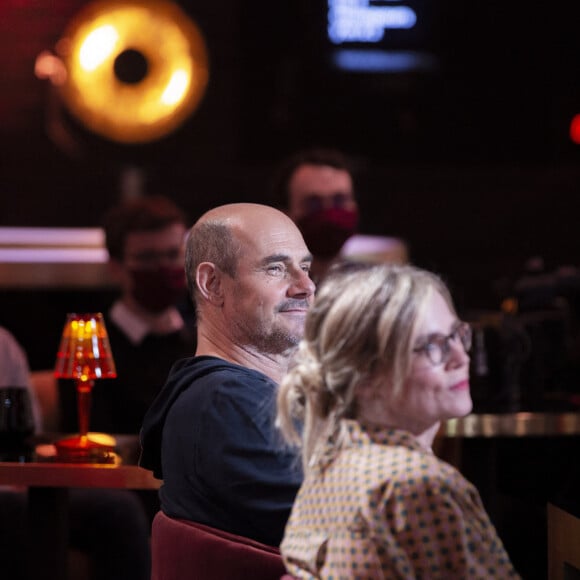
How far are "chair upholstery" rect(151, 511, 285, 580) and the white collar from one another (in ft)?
7.07

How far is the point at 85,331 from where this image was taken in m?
3.17

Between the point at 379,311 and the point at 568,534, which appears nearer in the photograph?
the point at 379,311

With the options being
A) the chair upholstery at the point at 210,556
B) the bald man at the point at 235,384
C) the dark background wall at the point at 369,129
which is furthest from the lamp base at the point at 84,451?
the dark background wall at the point at 369,129

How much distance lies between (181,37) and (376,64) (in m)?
1.03

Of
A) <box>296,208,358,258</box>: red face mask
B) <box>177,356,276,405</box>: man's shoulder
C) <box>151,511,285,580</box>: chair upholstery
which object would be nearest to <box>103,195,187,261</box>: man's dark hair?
<box>296,208,358,258</box>: red face mask

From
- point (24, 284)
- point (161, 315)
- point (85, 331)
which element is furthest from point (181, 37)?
point (85, 331)

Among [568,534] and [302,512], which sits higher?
[302,512]

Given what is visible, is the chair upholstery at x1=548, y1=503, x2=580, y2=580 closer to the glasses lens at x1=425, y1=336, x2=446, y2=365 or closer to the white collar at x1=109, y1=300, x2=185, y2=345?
the glasses lens at x1=425, y1=336, x2=446, y2=365

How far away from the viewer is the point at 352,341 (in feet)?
5.68

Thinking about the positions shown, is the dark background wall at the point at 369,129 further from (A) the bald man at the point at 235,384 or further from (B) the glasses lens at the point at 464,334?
(B) the glasses lens at the point at 464,334

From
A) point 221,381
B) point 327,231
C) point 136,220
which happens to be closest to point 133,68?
point 136,220

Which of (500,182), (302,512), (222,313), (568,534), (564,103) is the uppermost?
(564,103)

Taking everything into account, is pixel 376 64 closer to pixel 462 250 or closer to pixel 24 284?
pixel 462 250

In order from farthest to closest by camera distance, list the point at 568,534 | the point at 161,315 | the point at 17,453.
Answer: the point at 161,315 < the point at 17,453 < the point at 568,534
